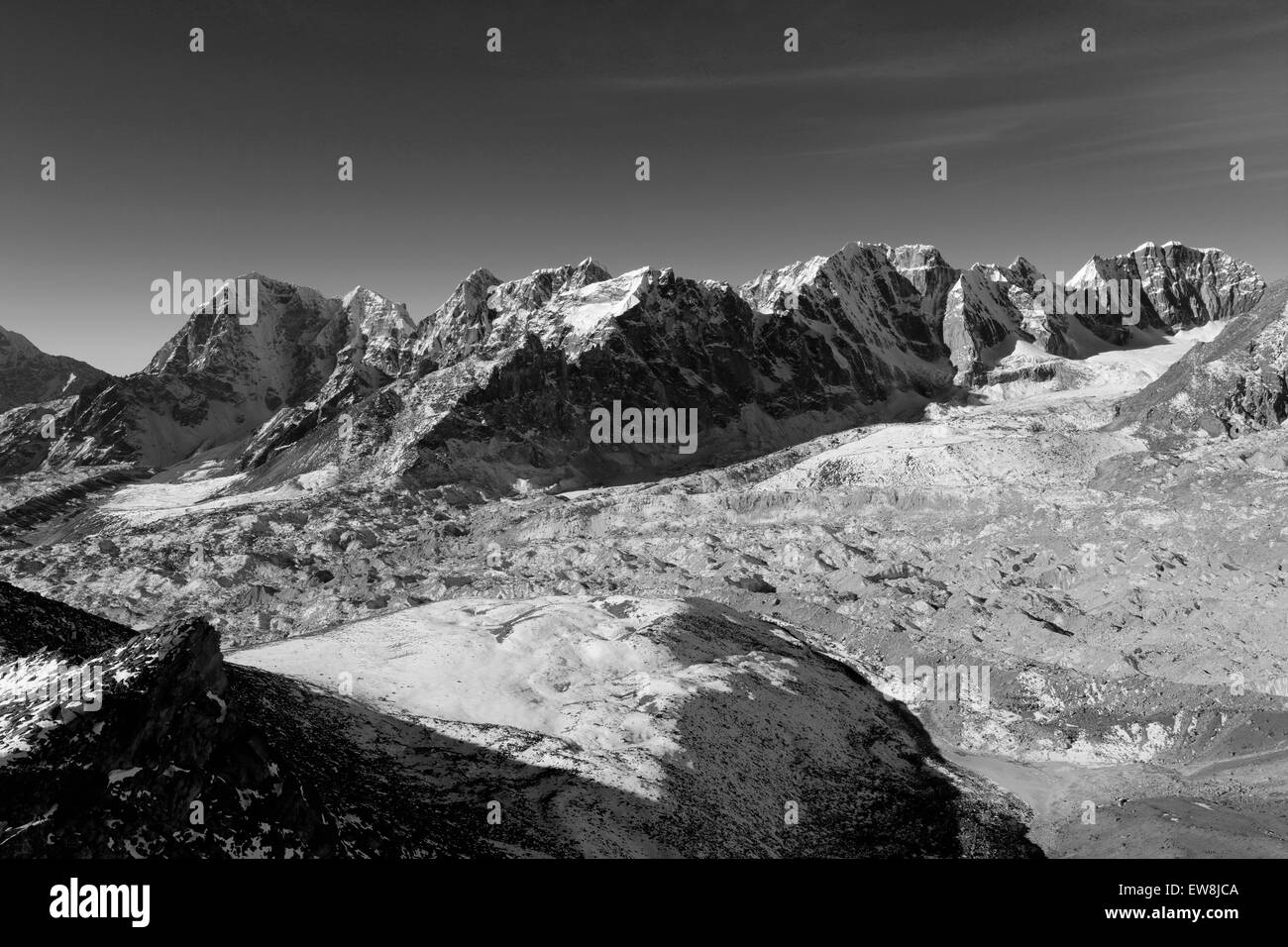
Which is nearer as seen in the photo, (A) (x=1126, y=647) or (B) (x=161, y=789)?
(B) (x=161, y=789)

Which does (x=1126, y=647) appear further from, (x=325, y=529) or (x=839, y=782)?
(x=325, y=529)

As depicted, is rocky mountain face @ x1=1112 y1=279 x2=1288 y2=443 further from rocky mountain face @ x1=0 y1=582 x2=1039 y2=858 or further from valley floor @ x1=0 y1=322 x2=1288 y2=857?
rocky mountain face @ x1=0 y1=582 x2=1039 y2=858

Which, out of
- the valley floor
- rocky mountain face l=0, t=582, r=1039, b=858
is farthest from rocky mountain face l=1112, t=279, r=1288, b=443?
rocky mountain face l=0, t=582, r=1039, b=858

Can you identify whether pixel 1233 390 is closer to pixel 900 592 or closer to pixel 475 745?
pixel 900 592

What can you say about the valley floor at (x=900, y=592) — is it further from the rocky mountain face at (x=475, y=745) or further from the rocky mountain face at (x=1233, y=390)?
the rocky mountain face at (x=1233, y=390)

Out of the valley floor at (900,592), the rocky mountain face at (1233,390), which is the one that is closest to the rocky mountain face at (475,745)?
the valley floor at (900,592)

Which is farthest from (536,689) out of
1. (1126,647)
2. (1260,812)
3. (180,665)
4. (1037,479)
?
(1037,479)
